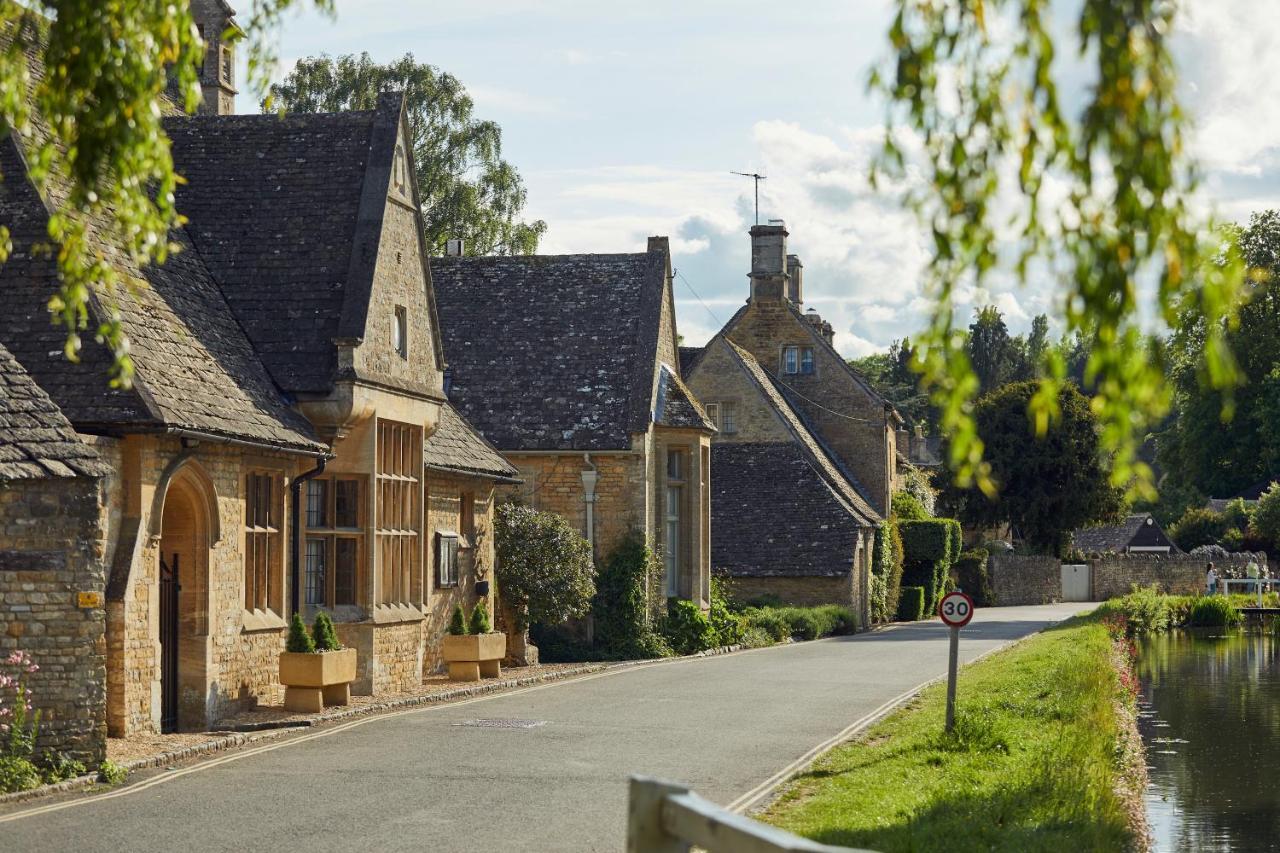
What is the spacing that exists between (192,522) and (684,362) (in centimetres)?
3682

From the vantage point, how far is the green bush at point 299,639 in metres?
19.7

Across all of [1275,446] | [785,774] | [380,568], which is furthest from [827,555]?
[1275,446]

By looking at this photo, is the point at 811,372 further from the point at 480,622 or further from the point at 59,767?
the point at 59,767

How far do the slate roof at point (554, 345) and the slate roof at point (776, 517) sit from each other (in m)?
11.3

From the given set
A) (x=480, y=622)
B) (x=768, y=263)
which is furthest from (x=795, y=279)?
(x=480, y=622)

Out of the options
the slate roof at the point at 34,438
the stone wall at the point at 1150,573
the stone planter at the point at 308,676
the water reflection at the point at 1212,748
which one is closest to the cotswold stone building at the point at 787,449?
the water reflection at the point at 1212,748

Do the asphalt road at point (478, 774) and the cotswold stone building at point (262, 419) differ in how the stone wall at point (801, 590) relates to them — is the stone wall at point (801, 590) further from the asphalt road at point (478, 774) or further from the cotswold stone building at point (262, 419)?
the asphalt road at point (478, 774)

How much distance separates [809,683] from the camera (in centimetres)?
2589

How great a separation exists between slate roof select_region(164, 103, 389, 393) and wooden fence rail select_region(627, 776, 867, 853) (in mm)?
16775

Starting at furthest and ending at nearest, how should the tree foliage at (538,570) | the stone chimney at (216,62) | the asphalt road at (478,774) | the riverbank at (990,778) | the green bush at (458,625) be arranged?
the stone chimney at (216,62) < the tree foliage at (538,570) < the green bush at (458,625) < the riverbank at (990,778) < the asphalt road at (478,774)

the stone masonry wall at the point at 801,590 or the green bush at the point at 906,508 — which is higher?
the green bush at the point at 906,508

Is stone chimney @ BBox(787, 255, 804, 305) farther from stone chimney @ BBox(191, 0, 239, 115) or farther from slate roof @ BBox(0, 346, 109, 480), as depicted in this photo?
slate roof @ BBox(0, 346, 109, 480)

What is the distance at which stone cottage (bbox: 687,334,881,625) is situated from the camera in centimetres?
4528

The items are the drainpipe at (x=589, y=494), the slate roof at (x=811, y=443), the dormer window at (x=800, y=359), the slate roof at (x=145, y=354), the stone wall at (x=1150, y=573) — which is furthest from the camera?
the stone wall at (x=1150, y=573)
